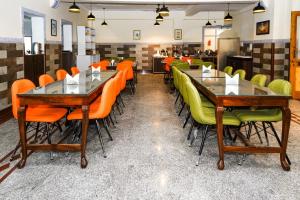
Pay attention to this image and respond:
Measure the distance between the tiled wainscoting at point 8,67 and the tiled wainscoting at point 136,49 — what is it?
866 centimetres

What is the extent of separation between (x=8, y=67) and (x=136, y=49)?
379 inches

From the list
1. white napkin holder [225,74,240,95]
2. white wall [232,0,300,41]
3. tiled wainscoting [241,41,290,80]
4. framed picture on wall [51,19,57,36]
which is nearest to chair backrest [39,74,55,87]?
white napkin holder [225,74,240,95]

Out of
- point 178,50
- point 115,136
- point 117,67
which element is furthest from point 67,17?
point 115,136

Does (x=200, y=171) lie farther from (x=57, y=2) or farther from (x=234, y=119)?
(x=57, y=2)

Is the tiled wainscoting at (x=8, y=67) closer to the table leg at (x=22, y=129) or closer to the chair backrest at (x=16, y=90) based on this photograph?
the chair backrest at (x=16, y=90)

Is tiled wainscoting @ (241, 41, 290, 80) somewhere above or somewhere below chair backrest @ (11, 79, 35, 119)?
above

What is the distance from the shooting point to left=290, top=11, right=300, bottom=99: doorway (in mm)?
8320

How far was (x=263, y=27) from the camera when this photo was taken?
32.5ft

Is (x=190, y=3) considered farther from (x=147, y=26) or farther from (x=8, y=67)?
(x=147, y=26)

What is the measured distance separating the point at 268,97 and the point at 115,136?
2.27 m

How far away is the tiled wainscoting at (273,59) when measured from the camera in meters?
8.91

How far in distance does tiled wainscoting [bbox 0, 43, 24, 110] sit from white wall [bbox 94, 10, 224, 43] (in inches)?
343

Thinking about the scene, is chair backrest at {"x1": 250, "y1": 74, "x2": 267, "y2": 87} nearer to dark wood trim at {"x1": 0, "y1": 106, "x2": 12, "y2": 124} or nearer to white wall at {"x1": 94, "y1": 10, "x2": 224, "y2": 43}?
dark wood trim at {"x1": 0, "y1": 106, "x2": 12, "y2": 124}

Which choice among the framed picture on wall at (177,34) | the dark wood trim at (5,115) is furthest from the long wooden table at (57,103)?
the framed picture on wall at (177,34)
